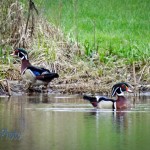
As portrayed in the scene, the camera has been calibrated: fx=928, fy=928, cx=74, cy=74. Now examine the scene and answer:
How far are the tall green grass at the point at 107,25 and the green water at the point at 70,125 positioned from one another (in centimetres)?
511

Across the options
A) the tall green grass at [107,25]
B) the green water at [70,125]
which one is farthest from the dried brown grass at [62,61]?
the green water at [70,125]

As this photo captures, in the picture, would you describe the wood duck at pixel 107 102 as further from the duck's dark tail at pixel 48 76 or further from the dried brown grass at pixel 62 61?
the dried brown grass at pixel 62 61

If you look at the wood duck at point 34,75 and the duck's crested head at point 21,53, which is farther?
the duck's crested head at point 21,53

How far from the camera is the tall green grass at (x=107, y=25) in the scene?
24.1 m

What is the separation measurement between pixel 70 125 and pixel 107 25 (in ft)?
53.5

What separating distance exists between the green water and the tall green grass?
5106mm

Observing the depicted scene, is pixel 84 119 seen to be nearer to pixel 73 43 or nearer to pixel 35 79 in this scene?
pixel 35 79

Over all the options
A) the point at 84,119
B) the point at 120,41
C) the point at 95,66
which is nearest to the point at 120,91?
the point at 84,119

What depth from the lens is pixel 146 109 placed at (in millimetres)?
16906

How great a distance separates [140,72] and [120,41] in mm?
4781

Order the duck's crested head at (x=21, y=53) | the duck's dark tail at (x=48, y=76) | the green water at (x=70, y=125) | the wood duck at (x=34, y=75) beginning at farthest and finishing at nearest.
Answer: the duck's crested head at (x=21, y=53) < the wood duck at (x=34, y=75) < the duck's dark tail at (x=48, y=76) < the green water at (x=70, y=125)

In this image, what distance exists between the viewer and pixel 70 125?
47.6 feet

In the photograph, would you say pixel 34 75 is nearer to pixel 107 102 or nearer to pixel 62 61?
pixel 62 61

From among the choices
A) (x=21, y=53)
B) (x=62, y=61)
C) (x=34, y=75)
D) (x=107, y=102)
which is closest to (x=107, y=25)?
(x=62, y=61)
